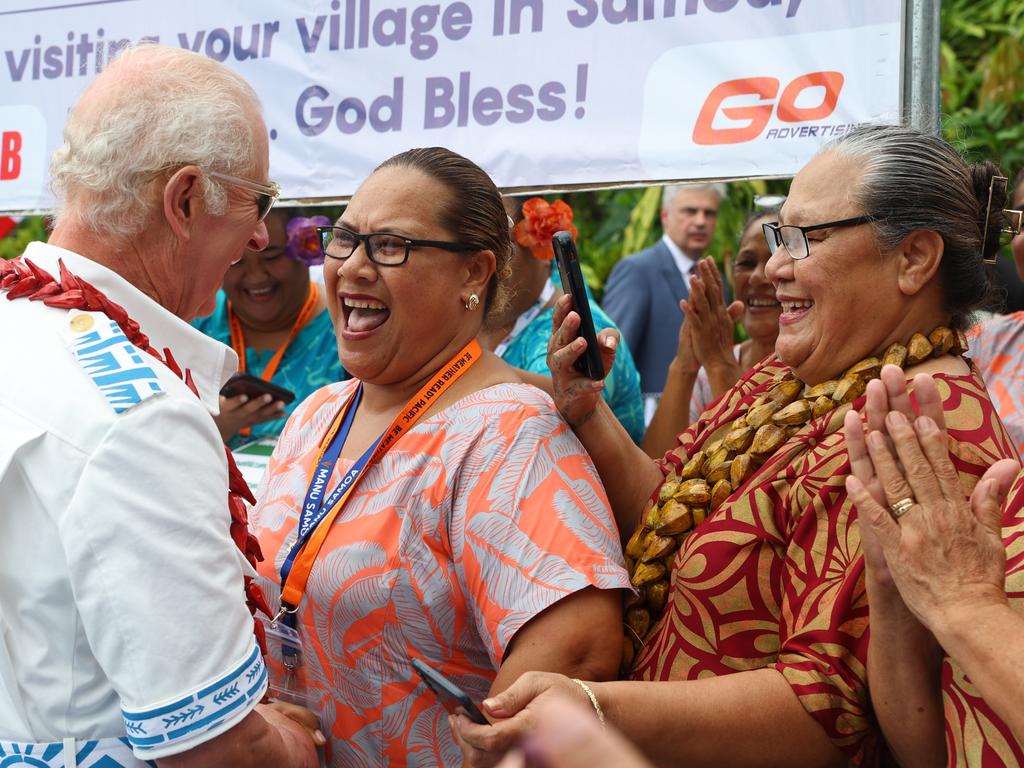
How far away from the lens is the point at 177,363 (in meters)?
2.07

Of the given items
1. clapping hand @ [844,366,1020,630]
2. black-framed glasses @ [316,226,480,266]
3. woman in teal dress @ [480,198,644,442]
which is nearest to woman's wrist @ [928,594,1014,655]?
clapping hand @ [844,366,1020,630]

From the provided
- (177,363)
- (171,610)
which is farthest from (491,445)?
(171,610)

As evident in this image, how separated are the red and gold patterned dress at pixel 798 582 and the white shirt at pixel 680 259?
4.48 m

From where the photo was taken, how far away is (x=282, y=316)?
4543mm

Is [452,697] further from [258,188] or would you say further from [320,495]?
[258,188]

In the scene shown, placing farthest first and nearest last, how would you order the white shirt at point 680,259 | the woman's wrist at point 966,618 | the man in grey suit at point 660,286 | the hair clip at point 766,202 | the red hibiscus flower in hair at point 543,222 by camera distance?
the white shirt at point 680,259
the man in grey suit at point 660,286
the hair clip at point 766,202
the red hibiscus flower in hair at point 543,222
the woman's wrist at point 966,618

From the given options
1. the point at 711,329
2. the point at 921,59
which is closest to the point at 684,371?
the point at 711,329

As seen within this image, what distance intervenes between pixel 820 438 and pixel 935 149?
25.3 inches

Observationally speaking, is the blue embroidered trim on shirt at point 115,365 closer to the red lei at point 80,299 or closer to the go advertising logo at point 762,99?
the red lei at point 80,299

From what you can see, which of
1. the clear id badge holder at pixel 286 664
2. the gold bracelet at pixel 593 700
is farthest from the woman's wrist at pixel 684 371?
the gold bracelet at pixel 593 700

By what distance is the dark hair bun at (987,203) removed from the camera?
2.28 meters

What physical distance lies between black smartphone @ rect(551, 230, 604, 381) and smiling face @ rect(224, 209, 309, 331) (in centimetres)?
237

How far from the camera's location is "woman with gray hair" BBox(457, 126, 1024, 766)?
75.5 inches

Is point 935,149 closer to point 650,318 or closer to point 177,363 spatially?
point 177,363
